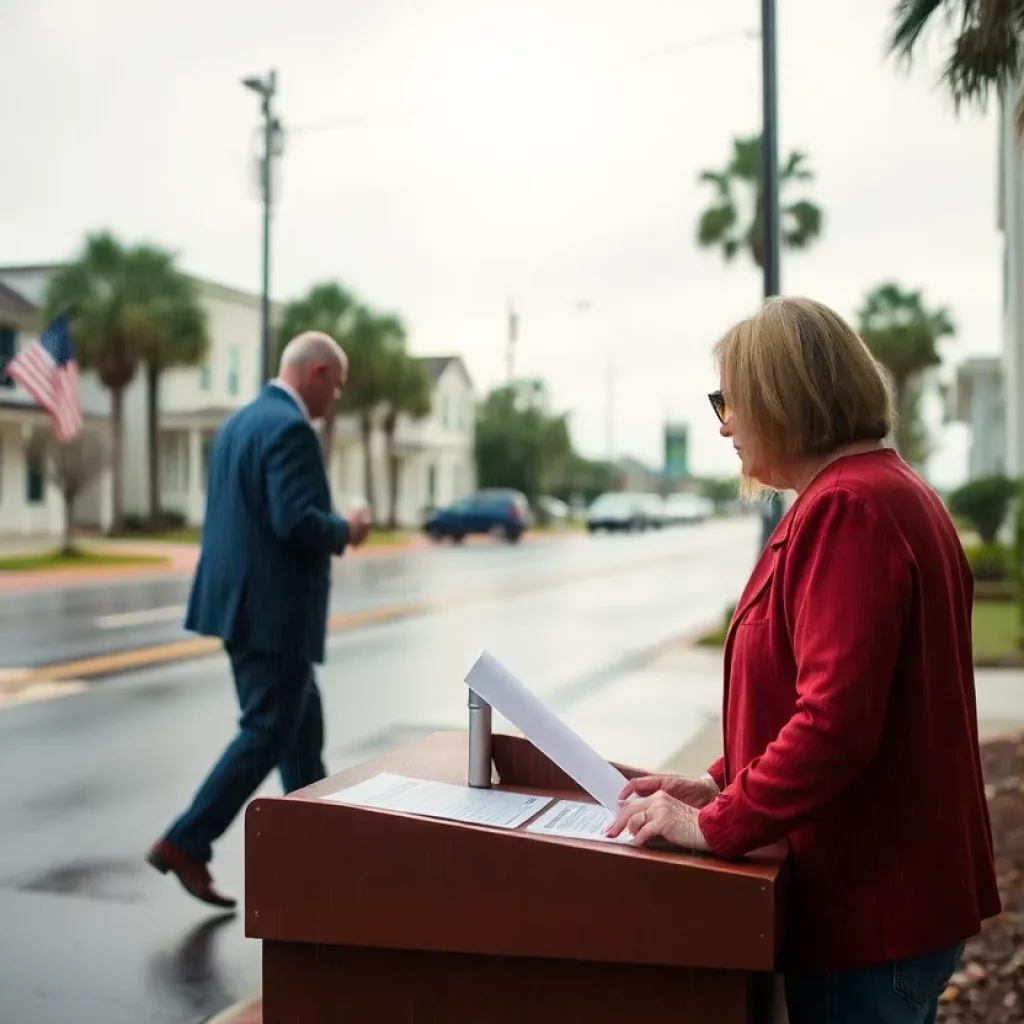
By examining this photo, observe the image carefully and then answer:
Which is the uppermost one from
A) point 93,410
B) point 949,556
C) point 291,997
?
point 93,410

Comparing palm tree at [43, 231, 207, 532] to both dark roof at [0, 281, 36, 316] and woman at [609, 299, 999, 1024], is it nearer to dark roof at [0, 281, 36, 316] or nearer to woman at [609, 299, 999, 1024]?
dark roof at [0, 281, 36, 316]

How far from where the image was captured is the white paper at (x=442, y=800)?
1.97 metres

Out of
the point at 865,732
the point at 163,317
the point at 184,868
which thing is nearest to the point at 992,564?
the point at 184,868

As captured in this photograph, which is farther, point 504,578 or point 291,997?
point 504,578

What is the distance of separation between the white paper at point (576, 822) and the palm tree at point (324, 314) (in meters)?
44.2

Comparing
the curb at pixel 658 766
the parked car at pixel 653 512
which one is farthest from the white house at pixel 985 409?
the curb at pixel 658 766

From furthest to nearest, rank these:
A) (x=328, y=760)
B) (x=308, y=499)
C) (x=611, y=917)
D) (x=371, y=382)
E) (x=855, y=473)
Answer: (x=371, y=382) < (x=328, y=760) < (x=308, y=499) < (x=855, y=473) < (x=611, y=917)

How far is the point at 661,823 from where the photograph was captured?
1.89 m

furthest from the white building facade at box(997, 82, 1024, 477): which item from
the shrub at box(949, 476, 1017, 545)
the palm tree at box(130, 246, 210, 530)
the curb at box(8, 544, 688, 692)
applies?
the palm tree at box(130, 246, 210, 530)

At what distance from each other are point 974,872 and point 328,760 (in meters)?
6.17

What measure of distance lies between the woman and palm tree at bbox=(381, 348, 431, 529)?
155ft

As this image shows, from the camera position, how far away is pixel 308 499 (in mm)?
4762

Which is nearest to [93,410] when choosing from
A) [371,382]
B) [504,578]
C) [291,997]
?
[371,382]

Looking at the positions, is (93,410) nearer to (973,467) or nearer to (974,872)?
(973,467)
